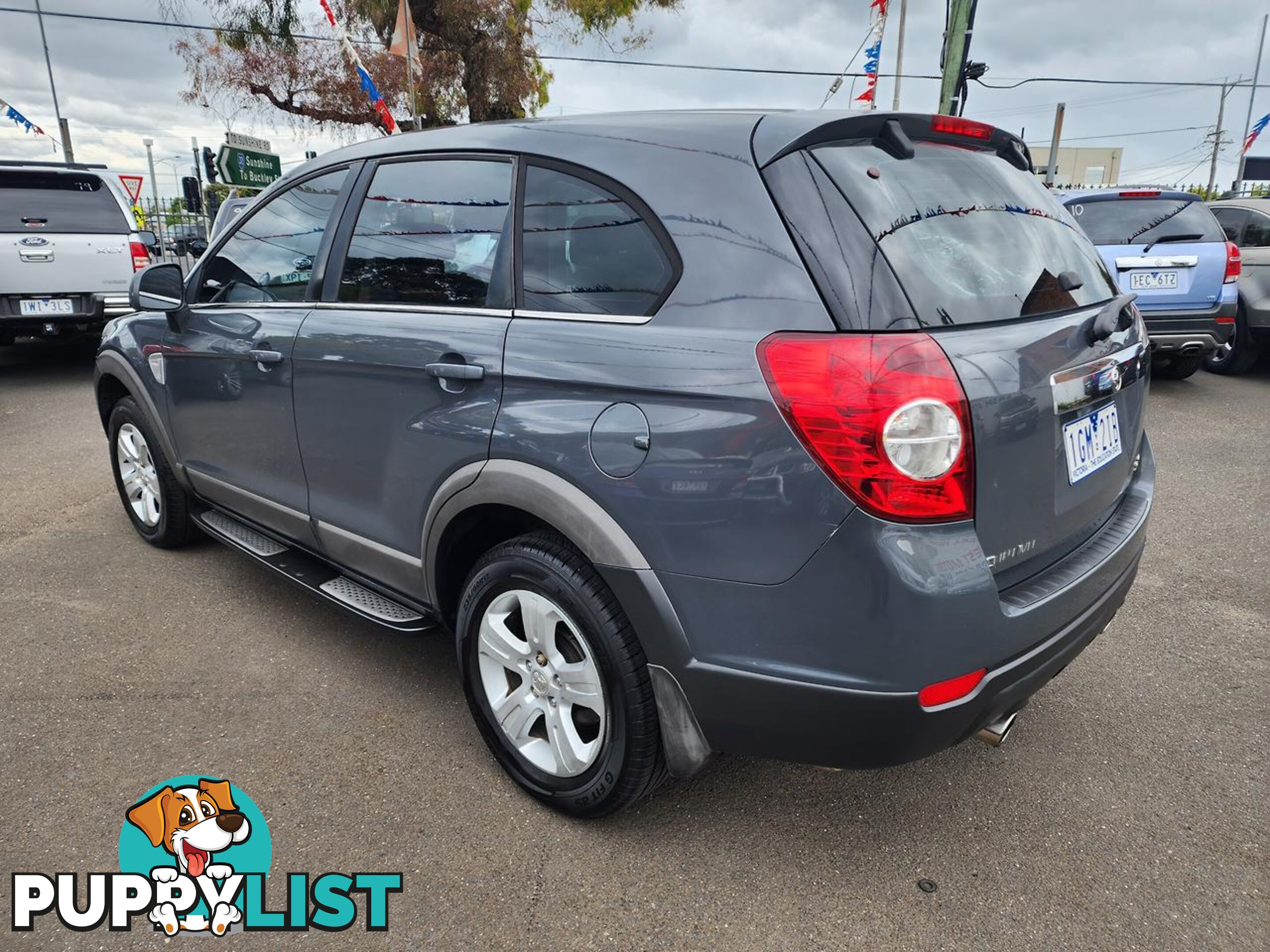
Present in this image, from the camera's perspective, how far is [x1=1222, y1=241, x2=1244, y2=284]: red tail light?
704 centimetres

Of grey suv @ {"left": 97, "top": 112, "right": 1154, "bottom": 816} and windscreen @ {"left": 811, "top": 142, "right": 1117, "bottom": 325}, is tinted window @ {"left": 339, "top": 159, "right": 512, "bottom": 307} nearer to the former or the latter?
grey suv @ {"left": 97, "top": 112, "right": 1154, "bottom": 816}

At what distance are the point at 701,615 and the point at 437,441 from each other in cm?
93

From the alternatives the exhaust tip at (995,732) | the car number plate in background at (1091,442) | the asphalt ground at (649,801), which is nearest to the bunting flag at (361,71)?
the asphalt ground at (649,801)

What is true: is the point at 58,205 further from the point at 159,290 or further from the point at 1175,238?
the point at 1175,238

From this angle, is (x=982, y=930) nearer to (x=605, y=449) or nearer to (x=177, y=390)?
(x=605, y=449)

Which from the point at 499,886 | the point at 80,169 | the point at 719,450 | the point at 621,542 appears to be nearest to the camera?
the point at 719,450

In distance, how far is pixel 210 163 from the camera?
59.6 ft

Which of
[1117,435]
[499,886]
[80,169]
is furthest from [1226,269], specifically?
[80,169]

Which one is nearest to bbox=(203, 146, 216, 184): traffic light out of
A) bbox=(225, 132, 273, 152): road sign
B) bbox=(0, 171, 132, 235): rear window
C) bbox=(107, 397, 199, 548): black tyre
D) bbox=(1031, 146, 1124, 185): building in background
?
bbox=(225, 132, 273, 152): road sign

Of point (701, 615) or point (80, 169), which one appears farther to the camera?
point (80, 169)

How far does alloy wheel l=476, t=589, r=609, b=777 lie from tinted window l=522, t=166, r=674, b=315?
0.74 meters

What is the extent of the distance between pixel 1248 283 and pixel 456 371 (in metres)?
8.65

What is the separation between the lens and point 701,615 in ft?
6.03

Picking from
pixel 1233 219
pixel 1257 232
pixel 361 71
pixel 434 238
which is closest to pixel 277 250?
pixel 434 238
